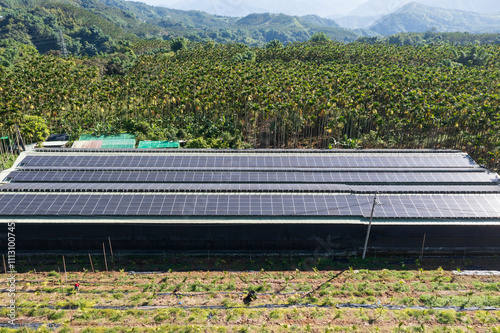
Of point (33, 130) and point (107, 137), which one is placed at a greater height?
point (33, 130)

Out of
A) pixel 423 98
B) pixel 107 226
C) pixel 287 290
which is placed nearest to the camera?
pixel 287 290

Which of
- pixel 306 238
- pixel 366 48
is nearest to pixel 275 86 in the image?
pixel 306 238

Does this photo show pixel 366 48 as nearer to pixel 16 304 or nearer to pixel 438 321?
pixel 438 321

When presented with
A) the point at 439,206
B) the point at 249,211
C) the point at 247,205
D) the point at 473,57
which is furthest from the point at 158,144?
the point at 473,57

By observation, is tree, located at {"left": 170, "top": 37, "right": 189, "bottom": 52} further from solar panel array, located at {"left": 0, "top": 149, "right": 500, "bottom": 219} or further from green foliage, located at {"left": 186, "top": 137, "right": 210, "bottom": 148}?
solar panel array, located at {"left": 0, "top": 149, "right": 500, "bottom": 219}

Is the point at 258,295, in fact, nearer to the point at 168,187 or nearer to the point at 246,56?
the point at 168,187

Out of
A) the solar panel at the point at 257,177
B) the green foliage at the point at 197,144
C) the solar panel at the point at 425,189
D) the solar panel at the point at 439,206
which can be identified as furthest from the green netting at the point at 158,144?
the solar panel at the point at 439,206

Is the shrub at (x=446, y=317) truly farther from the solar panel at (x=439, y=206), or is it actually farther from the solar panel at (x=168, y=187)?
the solar panel at (x=168, y=187)
